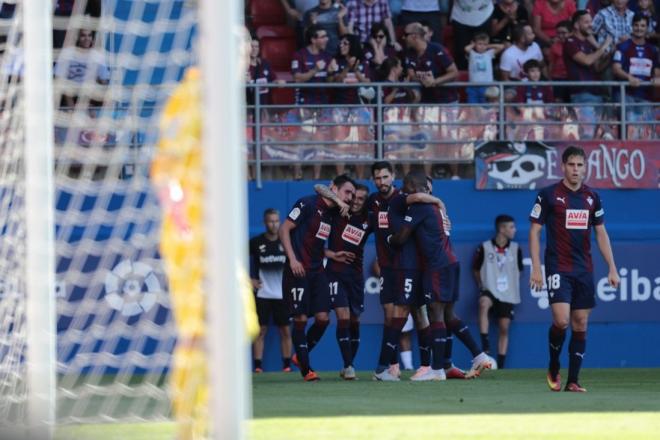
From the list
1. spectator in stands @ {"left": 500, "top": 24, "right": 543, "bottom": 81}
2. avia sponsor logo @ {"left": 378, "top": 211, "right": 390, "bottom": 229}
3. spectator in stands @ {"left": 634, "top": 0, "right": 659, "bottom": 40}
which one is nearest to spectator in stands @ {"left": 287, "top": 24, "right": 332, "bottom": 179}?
spectator in stands @ {"left": 500, "top": 24, "right": 543, "bottom": 81}

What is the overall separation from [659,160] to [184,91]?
42.1ft

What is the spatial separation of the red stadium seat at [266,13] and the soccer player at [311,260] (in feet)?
16.7

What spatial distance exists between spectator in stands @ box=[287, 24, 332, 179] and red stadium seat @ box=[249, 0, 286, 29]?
5.89ft

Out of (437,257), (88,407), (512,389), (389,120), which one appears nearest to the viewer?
(88,407)

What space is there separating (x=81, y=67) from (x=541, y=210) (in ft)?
17.7

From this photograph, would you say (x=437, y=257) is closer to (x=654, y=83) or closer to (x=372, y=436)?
(x=654, y=83)

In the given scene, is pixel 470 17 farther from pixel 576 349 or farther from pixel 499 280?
pixel 576 349

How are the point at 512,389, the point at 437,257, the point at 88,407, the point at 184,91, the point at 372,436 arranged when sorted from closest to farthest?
1. the point at 184,91
2. the point at 372,436
3. the point at 88,407
4. the point at 512,389
5. the point at 437,257

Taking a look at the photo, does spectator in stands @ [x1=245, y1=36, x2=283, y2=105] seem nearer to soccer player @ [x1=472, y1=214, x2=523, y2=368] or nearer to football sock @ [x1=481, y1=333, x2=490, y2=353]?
soccer player @ [x1=472, y1=214, x2=523, y2=368]

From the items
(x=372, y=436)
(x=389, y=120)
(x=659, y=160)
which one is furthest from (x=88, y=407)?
(x=659, y=160)

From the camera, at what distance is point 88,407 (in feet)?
34.2

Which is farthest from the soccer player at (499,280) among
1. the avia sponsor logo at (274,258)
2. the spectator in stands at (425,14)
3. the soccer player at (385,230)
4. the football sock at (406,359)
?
the soccer player at (385,230)

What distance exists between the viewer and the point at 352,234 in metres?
15.1

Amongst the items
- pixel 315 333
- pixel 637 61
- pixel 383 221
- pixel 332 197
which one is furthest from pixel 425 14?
pixel 315 333
